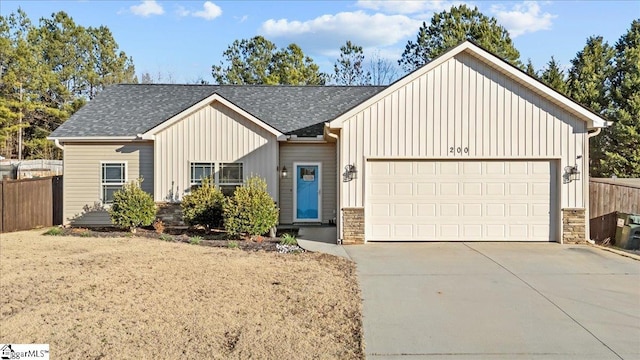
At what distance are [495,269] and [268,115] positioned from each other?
30.5 ft

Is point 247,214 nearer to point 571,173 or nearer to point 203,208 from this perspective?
point 203,208

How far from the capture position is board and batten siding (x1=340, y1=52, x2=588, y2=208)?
416 inches

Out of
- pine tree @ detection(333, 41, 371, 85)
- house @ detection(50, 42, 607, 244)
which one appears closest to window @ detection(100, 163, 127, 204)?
house @ detection(50, 42, 607, 244)

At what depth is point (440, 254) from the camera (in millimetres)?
9398

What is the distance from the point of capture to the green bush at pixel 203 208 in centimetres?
1167

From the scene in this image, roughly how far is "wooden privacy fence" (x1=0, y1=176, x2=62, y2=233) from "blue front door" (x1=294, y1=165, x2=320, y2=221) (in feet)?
25.6

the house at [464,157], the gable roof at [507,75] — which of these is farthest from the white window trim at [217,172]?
the gable roof at [507,75]

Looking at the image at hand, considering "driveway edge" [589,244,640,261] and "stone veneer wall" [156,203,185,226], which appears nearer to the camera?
"driveway edge" [589,244,640,261]

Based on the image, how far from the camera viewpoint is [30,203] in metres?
13.4

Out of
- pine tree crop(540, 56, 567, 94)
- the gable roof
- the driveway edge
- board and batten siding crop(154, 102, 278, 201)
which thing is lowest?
the driveway edge

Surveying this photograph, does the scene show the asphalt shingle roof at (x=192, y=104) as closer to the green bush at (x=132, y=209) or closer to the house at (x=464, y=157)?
the green bush at (x=132, y=209)

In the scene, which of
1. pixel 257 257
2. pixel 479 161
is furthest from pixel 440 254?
pixel 257 257

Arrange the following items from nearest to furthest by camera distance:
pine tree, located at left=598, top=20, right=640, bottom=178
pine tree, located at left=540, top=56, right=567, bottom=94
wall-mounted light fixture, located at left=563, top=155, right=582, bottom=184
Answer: wall-mounted light fixture, located at left=563, top=155, right=582, bottom=184 < pine tree, located at left=598, top=20, right=640, bottom=178 < pine tree, located at left=540, top=56, right=567, bottom=94

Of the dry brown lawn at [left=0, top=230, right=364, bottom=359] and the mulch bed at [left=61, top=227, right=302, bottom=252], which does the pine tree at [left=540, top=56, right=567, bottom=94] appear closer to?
the mulch bed at [left=61, top=227, right=302, bottom=252]
